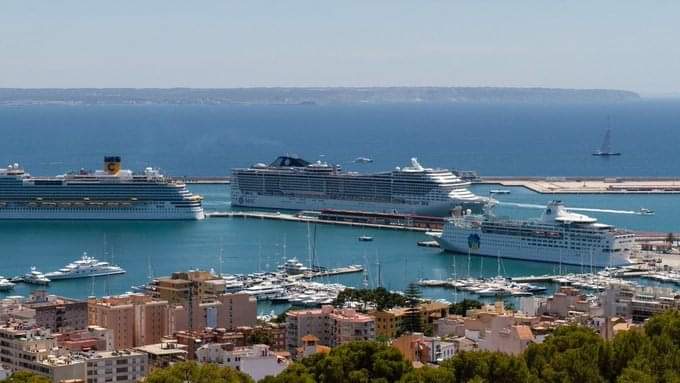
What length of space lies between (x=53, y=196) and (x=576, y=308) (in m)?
28.9

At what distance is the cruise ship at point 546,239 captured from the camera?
4106 cm

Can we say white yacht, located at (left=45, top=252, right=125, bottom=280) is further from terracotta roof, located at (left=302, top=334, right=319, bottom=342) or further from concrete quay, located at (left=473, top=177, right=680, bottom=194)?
concrete quay, located at (left=473, top=177, right=680, bottom=194)

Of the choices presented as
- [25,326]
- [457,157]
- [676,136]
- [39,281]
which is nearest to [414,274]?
[39,281]

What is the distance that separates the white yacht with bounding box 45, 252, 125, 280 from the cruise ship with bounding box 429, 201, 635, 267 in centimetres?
1036

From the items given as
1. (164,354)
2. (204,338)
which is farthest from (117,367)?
(204,338)

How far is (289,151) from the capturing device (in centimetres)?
9112

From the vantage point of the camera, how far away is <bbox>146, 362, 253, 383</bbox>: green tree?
19750 mm

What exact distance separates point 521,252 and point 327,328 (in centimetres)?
1696

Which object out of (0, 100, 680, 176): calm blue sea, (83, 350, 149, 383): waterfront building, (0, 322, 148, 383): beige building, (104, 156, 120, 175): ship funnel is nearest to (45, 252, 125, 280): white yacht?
(0, 322, 148, 383): beige building

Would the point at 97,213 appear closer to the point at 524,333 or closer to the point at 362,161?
the point at 362,161

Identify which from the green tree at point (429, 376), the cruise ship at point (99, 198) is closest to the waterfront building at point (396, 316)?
the green tree at point (429, 376)

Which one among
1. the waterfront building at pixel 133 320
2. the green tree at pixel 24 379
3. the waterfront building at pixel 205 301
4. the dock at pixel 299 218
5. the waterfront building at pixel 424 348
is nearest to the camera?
the green tree at pixel 24 379

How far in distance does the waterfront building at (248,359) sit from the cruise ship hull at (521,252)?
1865cm

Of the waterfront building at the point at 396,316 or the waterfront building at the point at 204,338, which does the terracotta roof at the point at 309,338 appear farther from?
the waterfront building at the point at 396,316
